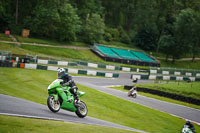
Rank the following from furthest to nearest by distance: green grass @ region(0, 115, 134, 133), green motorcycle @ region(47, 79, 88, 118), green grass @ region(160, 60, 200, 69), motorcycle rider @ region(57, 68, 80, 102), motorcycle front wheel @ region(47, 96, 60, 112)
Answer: green grass @ region(160, 60, 200, 69)
motorcycle rider @ region(57, 68, 80, 102)
green motorcycle @ region(47, 79, 88, 118)
motorcycle front wheel @ region(47, 96, 60, 112)
green grass @ region(0, 115, 134, 133)

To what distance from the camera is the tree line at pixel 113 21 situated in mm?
64438

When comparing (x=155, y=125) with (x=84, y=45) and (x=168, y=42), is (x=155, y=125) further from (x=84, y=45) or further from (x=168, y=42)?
(x=168, y=42)

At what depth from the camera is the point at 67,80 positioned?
13141mm

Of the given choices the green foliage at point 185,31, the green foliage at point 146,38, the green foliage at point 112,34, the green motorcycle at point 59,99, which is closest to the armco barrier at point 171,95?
the green motorcycle at point 59,99

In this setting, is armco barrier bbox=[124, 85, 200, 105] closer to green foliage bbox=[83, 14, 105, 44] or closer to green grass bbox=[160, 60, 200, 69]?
green foliage bbox=[83, 14, 105, 44]

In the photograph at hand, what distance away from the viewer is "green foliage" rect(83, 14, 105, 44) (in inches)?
2884

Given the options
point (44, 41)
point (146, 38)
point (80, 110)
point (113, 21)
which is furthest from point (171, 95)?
point (113, 21)

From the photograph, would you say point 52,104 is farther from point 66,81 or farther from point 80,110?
point 80,110

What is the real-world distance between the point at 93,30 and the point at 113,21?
28982mm

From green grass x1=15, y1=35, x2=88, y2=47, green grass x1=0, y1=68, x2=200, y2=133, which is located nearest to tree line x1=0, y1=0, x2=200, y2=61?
green grass x1=15, y1=35, x2=88, y2=47

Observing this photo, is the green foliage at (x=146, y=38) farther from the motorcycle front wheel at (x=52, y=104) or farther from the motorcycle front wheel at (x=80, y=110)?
the motorcycle front wheel at (x=52, y=104)

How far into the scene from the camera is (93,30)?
7312 centimetres

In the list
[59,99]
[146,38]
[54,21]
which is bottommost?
[59,99]

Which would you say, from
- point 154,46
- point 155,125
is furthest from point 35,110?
point 154,46
